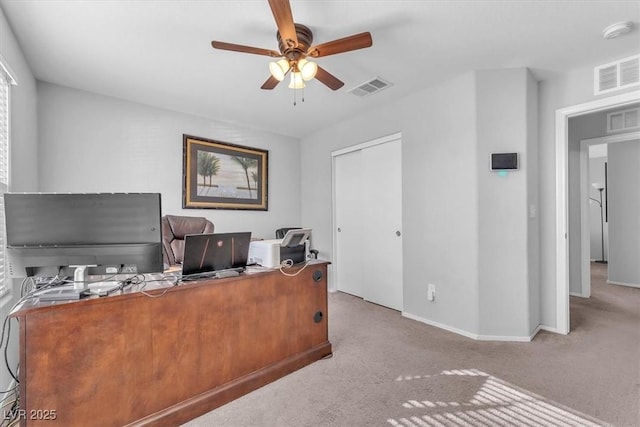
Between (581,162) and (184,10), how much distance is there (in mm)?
4978

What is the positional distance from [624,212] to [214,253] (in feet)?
19.7

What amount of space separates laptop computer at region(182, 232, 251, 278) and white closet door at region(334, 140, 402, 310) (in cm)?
218

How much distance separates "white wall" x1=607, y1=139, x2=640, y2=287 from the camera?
4.46m

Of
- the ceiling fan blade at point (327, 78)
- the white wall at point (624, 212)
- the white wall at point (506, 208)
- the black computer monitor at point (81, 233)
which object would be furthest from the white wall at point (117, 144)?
the white wall at point (624, 212)

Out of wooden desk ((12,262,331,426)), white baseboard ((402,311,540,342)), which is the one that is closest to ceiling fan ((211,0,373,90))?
wooden desk ((12,262,331,426))

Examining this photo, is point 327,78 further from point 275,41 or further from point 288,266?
point 288,266

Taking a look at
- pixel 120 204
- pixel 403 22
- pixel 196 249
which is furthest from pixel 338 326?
pixel 403 22

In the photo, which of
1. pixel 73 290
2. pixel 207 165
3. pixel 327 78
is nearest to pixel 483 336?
pixel 327 78

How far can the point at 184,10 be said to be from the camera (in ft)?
6.46

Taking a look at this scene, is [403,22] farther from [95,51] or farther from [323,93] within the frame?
[95,51]

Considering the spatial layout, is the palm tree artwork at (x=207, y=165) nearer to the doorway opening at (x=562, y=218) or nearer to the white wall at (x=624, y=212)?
the doorway opening at (x=562, y=218)

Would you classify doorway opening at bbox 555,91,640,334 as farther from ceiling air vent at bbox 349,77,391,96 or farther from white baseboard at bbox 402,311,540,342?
ceiling air vent at bbox 349,77,391,96

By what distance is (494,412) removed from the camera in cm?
177

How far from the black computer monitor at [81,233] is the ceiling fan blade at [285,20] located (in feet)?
3.91
